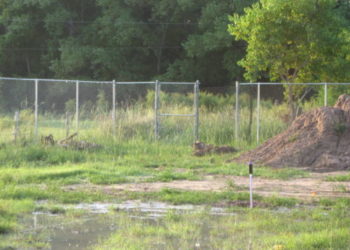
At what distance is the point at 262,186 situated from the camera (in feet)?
50.3

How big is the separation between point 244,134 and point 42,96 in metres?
20.6

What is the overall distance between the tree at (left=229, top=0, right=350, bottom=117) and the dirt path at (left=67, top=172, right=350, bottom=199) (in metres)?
9.15

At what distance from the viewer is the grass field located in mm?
9867

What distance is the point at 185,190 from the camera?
14.6 m

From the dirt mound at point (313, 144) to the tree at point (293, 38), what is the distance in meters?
4.81

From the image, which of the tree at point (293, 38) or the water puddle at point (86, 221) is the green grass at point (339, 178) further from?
the tree at point (293, 38)

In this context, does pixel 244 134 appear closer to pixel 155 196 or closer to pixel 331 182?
pixel 331 182

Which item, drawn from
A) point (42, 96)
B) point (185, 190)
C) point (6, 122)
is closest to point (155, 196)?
point (185, 190)

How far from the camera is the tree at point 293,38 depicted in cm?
2486

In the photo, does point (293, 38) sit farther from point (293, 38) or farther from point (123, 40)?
point (123, 40)

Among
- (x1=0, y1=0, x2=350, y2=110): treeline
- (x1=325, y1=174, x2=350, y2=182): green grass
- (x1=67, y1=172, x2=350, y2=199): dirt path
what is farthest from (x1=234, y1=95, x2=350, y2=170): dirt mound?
(x1=0, y1=0, x2=350, y2=110): treeline

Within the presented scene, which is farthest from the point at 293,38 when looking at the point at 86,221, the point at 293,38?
the point at 86,221

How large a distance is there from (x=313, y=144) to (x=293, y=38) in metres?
6.95

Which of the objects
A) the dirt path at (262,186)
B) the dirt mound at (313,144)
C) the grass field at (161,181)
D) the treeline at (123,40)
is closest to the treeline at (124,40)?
the treeline at (123,40)
